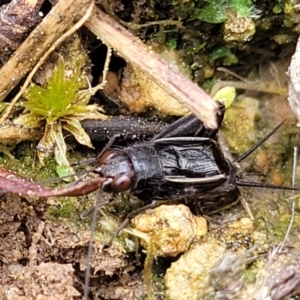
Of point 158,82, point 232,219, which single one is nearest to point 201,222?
point 232,219

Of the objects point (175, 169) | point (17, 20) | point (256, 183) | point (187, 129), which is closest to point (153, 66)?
point (187, 129)

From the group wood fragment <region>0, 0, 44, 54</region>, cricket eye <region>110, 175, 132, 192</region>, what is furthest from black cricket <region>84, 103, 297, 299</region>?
wood fragment <region>0, 0, 44, 54</region>

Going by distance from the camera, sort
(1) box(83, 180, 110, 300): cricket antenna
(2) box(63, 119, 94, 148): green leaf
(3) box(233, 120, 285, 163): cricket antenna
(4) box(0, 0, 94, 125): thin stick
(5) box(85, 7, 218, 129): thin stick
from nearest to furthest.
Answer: (1) box(83, 180, 110, 300): cricket antenna, (5) box(85, 7, 218, 129): thin stick, (4) box(0, 0, 94, 125): thin stick, (2) box(63, 119, 94, 148): green leaf, (3) box(233, 120, 285, 163): cricket antenna

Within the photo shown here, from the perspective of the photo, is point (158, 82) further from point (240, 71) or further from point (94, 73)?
point (240, 71)

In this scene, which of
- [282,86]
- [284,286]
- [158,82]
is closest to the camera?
[284,286]

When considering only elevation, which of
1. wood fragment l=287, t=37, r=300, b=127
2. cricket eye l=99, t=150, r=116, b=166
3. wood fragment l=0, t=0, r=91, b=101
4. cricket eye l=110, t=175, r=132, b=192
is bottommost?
cricket eye l=110, t=175, r=132, b=192

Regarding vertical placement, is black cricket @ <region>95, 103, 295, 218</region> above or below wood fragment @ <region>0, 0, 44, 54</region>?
below

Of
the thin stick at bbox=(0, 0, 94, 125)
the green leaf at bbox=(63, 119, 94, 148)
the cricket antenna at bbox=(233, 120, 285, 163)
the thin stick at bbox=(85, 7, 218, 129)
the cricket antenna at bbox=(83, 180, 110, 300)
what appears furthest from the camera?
the cricket antenna at bbox=(233, 120, 285, 163)

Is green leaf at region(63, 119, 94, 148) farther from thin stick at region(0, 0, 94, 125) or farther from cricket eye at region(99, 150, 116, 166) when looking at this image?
thin stick at region(0, 0, 94, 125)
